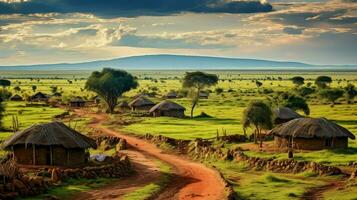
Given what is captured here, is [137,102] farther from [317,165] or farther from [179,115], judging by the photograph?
[317,165]

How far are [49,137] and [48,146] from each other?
0.61 metres

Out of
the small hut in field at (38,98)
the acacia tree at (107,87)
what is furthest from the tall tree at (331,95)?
the small hut in field at (38,98)

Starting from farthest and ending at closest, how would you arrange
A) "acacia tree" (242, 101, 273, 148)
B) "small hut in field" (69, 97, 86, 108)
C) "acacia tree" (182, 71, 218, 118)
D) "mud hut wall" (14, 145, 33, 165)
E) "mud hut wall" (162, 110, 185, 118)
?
"small hut in field" (69, 97, 86, 108)
"acacia tree" (182, 71, 218, 118)
"mud hut wall" (162, 110, 185, 118)
"acacia tree" (242, 101, 273, 148)
"mud hut wall" (14, 145, 33, 165)

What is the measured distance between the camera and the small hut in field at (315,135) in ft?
136

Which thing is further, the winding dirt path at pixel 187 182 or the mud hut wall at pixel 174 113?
the mud hut wall at pixel 174 113

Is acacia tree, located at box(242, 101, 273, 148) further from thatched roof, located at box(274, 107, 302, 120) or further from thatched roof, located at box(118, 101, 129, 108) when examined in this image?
thatched roof, located at box(118, 101, 129, 108)

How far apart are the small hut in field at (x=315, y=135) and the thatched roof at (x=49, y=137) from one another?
16484mm

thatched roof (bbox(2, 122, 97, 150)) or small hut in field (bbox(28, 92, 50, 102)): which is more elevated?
thatched roof (bbox(2, 122, 97, 150))

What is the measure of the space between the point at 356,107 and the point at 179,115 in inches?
1116

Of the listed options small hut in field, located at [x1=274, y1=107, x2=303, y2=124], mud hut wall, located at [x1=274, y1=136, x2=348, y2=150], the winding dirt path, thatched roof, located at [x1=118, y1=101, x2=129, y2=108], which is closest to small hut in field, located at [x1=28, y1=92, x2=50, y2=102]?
thatched roof, located at [x1=118, y1=101, x2=129, y2=108]

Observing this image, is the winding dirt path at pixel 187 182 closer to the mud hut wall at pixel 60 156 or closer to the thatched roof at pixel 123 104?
the mud hut wall at pixel 60 156

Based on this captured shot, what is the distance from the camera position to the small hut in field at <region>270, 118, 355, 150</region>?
41594 millimetres

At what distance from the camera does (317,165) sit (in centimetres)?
3369

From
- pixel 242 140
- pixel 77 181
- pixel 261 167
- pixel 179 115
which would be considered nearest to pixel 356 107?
pixel 179 115
